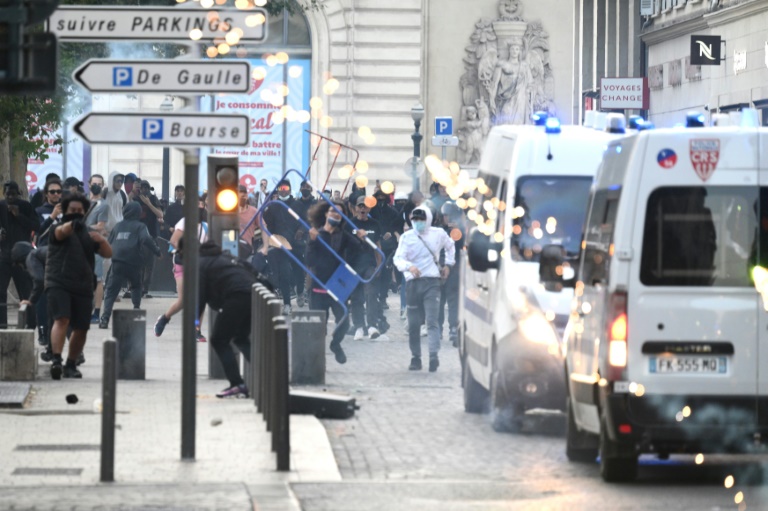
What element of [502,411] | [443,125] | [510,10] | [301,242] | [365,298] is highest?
[510,10]

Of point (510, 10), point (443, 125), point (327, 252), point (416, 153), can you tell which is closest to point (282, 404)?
point (327, 252)

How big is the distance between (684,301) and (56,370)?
326 inches

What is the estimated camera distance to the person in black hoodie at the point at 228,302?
16641mm

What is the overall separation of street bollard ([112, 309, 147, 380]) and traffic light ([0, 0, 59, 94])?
8.31m

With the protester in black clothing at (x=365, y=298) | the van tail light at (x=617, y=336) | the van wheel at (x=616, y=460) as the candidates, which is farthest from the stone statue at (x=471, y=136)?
the van tail light at (x=617, y=336)

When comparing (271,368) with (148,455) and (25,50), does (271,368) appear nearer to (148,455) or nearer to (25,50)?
(148,455)

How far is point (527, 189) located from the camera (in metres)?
15.1

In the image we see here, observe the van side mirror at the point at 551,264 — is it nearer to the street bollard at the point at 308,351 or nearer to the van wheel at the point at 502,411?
the van wheel at the point at 502,411

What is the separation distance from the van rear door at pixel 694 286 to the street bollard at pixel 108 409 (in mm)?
3020

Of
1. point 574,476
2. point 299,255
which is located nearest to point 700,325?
point 574,476

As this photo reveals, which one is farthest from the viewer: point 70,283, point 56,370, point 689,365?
point 70,283

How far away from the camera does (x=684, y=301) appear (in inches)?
439

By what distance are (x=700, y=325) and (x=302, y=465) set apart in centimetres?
277

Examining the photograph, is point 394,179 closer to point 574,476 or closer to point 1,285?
point 1,285
